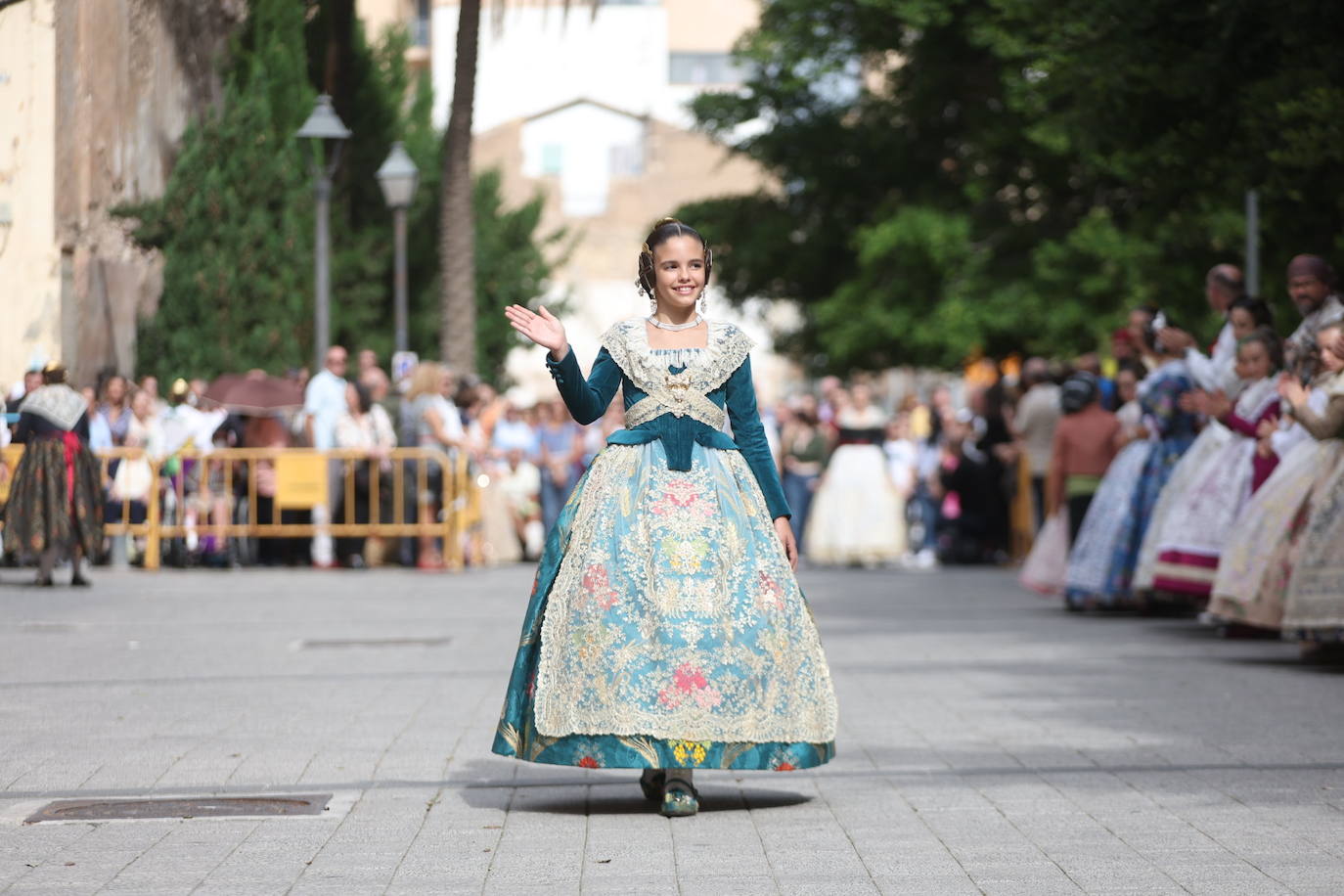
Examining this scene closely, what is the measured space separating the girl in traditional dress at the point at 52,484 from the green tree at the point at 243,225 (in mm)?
993

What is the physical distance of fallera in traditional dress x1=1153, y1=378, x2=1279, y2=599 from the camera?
14461 mm

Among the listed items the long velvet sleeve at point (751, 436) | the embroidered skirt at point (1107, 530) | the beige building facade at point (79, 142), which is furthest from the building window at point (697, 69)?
the long velvet sleeve at point (751, 436)

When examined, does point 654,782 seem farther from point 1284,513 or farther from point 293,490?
point 293,490

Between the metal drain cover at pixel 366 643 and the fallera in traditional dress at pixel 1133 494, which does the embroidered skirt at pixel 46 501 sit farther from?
the fallera in traditional dress at pixel 1133 494

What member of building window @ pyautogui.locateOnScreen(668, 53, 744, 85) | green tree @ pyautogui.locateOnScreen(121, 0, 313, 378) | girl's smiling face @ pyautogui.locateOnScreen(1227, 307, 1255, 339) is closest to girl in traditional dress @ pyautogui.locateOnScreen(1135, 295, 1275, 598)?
girl's smiling face @ pyautogui.locateOnScreen(1227, 307, 1255, 339)

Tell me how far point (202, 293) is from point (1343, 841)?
1946cm

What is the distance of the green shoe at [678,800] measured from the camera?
757cm

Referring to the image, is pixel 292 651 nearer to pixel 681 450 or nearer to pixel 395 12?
pixel 681 450

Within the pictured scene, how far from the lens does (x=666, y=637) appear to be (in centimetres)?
761

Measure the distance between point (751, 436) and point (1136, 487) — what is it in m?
9.01

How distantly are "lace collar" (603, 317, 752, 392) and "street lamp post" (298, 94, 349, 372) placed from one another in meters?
16.6

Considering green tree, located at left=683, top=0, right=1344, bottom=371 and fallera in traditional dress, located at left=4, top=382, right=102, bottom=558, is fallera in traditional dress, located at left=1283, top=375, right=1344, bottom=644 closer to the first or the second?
fallera in traditional dress, located at left=4, top=382, right=102, bottom=558

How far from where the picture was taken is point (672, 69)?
3100 inches

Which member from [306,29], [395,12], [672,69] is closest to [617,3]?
[672,69]
